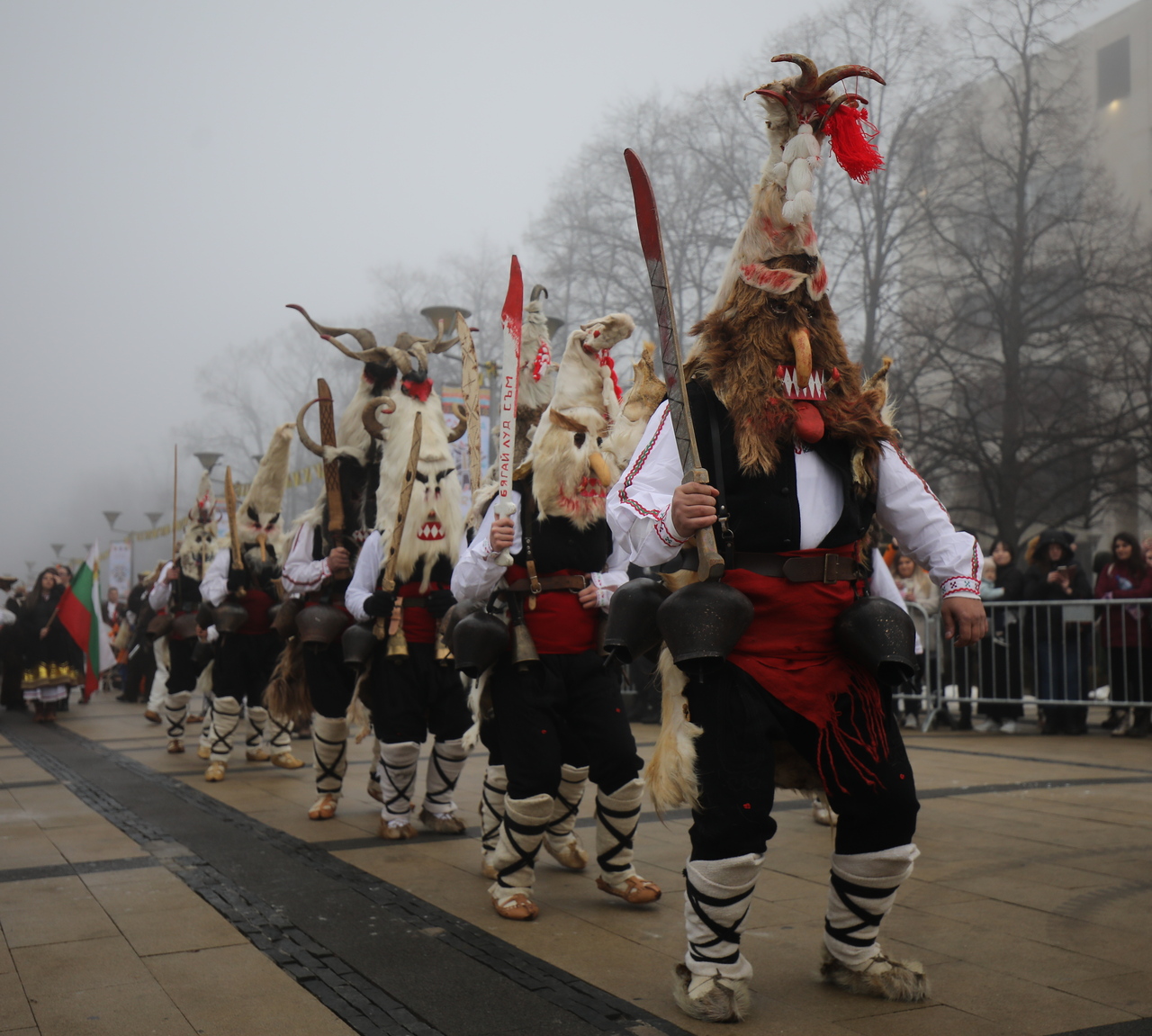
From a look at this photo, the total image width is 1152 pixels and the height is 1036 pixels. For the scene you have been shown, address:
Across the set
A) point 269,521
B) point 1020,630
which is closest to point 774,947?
point 269,521

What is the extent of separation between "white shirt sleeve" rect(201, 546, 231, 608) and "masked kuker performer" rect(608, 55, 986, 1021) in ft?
21.0

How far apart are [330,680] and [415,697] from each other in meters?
0.94

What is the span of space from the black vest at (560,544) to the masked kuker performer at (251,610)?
4341 millimetres

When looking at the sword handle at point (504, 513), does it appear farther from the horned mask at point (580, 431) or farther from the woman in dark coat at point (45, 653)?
the woman in dark coat at point (45, 653)

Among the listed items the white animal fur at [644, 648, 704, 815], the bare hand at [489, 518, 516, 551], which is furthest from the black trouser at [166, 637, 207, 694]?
the white animal fur at [644, 648, 704, 815]

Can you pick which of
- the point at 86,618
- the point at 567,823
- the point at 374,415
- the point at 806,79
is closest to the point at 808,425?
the point at 806,79

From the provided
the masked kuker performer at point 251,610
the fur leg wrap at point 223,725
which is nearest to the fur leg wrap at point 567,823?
the masked kuker performer at point 251,610

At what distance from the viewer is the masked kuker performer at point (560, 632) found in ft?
15.1

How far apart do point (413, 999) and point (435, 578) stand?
3.11 metres

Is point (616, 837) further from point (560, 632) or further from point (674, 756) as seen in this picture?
point (674, 756)

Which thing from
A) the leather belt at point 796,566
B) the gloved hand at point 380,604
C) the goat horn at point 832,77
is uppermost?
the goat horn at point 832,77

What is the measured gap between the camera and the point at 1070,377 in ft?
65.7

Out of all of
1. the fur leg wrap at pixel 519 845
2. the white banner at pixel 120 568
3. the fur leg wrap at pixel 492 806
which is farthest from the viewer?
the white banner at pixel 120 568

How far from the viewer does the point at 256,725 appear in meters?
9.82
